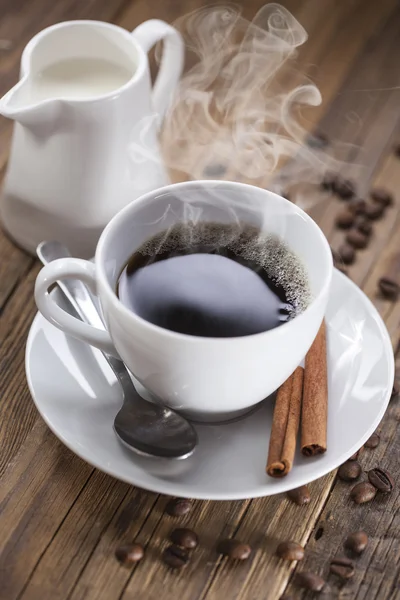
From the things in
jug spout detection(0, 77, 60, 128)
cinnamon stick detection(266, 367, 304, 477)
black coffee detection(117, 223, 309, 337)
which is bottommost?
cinnamon stick detection(266, 367, 304, 477)

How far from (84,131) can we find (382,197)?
2.49ft

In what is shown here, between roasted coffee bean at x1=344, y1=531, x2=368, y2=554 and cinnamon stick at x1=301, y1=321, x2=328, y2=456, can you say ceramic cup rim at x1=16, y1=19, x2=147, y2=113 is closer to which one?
cinnamon stick at x1=301, y1=321, x2=328, y2=456

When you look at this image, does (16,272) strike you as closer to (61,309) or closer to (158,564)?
(61,309)

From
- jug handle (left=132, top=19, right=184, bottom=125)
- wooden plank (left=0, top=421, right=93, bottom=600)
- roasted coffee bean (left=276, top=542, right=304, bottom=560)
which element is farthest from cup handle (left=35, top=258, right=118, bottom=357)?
jug handle (left=132, top=19, right=184, bottom=125)

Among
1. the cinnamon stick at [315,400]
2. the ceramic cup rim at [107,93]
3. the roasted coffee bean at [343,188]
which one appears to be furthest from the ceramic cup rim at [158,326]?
the roasted coffee bean at [343,188]

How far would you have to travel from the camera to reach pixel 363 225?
1.85 meters

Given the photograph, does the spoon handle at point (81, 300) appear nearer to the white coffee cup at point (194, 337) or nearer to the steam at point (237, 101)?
the white coffee cup at point (194, 337)

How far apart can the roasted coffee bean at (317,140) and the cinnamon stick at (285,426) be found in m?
0.79

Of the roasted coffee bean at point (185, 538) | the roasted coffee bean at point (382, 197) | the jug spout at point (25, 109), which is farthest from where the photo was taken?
the roasted coffee bean at point (382, 197)

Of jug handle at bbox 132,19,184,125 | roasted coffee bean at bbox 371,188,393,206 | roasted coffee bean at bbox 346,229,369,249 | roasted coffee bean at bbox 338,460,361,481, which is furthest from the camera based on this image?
roasted coffee bean at bbox 371,188,393,206

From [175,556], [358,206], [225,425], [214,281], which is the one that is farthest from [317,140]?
[175,556]

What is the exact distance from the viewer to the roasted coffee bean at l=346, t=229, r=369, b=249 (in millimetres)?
1803

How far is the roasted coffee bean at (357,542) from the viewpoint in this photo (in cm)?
126

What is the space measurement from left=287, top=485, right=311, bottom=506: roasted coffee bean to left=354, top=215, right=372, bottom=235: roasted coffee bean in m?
0.73
